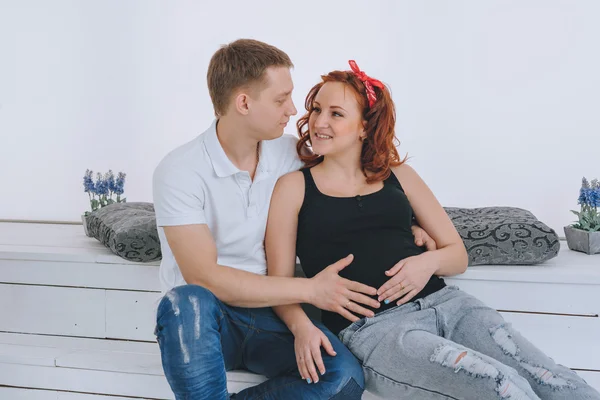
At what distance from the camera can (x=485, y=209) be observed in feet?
8.96

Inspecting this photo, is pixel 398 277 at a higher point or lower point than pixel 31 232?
higher

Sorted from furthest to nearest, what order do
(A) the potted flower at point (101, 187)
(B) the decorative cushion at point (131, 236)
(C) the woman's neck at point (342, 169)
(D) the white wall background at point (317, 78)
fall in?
(D) the white wall background at point (317, 78) → (A) the potted flower at point (101, 187) → (B) the decorative cushion at point (131, 236) → (C) the woman's neck at point (342, 169)

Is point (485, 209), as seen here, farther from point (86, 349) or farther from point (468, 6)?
point (86, 349)

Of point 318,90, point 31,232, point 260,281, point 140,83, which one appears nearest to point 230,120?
point 318,90

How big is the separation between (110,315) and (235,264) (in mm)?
621

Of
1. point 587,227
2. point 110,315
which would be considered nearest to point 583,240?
point 587,227

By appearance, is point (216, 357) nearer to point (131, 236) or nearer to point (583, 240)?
point (131, 236)

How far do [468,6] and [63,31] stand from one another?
1909 mm

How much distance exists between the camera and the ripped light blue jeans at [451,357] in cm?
168

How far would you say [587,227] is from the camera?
252 centimetres

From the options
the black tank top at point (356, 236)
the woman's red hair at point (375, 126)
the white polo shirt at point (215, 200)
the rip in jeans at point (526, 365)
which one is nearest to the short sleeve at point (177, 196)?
the white polo shirt at point (215, 200)

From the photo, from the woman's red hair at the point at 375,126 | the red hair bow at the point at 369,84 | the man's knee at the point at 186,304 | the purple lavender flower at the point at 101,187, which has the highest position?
the red hair bow at the point at 369,84

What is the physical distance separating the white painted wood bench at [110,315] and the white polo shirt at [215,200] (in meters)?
0.30

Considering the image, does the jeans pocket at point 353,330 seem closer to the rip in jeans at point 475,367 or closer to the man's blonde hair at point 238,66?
the rip in jeans at point 475,367
